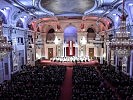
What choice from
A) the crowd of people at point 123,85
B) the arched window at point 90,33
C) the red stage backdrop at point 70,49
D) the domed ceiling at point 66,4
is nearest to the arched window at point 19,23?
the domed ceiling at point 66,4

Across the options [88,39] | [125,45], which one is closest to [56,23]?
[88,39]

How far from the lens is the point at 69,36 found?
142ft

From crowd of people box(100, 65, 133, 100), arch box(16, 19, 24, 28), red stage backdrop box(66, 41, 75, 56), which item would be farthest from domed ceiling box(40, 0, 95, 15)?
red stage backdrop box(66, 41, 75, 56)

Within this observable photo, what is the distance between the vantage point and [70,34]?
43.2 metres

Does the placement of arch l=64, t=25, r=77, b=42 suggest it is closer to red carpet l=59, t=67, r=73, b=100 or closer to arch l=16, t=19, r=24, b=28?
arch l=16, t=19, r=24, b=28

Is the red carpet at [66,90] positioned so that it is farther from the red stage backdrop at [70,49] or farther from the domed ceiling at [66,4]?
the red stage backdrop at [70,49]

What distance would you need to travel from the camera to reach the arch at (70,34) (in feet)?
141

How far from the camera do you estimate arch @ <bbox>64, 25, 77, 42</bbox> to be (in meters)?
43.0

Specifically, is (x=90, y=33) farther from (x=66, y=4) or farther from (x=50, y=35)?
(x=66, y=4)

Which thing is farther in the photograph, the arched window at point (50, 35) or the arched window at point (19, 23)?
the arched window at point (50, 35)

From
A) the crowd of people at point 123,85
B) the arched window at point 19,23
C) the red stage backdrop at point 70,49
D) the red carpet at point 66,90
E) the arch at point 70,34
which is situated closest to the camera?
the crowd of people at point 123,85

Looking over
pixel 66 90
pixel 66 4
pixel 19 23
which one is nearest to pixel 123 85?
pixel 66 90

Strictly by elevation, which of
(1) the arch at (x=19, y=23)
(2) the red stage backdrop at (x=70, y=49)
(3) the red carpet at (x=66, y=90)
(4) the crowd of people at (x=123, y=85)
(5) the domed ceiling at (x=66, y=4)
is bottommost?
(3) the red carpet at (x=66, y=90)

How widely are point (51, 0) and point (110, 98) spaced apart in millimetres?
10449
